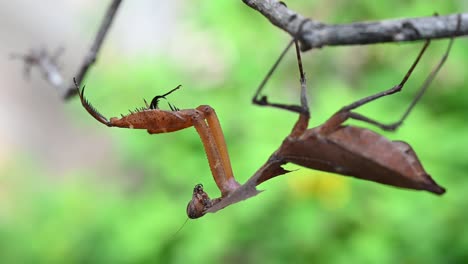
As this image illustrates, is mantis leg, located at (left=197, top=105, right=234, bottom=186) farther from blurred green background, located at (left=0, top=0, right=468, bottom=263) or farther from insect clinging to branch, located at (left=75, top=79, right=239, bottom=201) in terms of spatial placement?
blurred green background, located at (left=0, top=0, right=468, bottom=263)

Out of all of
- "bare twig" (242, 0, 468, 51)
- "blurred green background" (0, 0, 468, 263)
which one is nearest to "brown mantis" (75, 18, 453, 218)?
A: "bare twig" (242, 0, 468, 51)

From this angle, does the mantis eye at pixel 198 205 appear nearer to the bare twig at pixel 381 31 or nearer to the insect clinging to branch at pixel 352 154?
the insect clinging to branch at pixel 352 154

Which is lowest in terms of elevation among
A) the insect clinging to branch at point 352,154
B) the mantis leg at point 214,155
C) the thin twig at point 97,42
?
the insect clinging to branch at point 352,154

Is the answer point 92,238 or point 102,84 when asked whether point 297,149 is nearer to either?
point 92,238

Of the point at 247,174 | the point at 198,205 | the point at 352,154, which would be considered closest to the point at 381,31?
the point at 352,154

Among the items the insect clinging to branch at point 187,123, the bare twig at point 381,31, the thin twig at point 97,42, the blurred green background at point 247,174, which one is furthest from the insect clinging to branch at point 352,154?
the blurred green background at point 247,174

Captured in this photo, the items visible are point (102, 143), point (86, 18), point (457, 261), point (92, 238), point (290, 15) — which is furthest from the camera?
point (102, 143)

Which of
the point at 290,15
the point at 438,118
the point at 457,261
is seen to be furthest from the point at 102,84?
the point at 290,15
